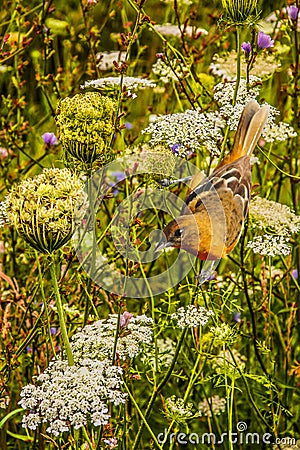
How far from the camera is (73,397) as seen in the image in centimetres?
85

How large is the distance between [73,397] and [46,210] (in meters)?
0.22

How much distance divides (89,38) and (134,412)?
81 cm

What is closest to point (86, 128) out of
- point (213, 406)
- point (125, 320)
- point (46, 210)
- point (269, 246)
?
point (46, 210)

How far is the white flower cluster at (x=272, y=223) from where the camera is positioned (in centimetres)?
127

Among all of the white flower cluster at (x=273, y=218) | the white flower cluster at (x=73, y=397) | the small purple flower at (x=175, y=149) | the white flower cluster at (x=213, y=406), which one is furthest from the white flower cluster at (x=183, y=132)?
the white flower cluster at (x=213, y=406)

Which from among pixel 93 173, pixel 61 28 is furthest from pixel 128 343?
pixel 61 28

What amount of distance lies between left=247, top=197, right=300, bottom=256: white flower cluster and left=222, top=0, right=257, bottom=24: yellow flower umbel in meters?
0.39

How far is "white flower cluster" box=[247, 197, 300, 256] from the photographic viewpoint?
4.16 ft

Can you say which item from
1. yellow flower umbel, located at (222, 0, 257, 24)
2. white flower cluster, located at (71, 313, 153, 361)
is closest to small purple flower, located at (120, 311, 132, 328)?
white flower cluster, located at (71, 313, 153, 361)

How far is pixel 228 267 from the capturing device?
2.10m

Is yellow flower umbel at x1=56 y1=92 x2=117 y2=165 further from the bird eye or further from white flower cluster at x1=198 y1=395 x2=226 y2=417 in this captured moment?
white flower cluster at x1=198 y1=395 x2=226 y2=417

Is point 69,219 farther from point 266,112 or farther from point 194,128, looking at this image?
point 266,112

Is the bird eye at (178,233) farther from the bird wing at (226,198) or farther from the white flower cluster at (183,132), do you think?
the white flower cluster at (183,132)

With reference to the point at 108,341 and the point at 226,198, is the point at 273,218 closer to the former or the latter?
the point at 226,198
